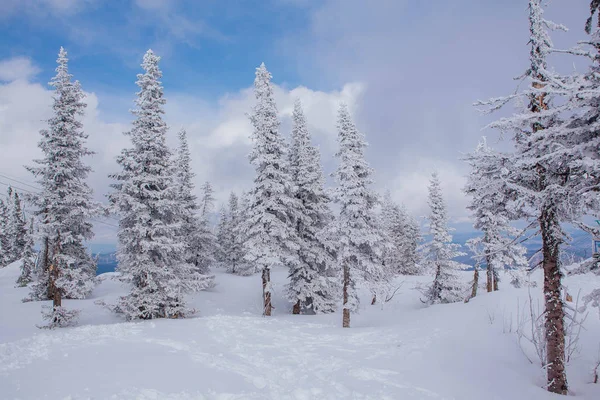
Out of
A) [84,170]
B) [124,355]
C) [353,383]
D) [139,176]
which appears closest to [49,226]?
[84,170]

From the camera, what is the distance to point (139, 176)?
1759cm

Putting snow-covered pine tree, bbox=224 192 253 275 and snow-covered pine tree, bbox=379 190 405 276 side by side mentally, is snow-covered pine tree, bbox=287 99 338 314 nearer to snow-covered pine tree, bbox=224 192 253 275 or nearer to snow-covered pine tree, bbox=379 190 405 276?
snow-covered pine tree, bbox=379 190 405 276

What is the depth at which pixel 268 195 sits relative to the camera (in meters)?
21.7

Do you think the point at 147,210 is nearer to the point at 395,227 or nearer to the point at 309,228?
the point at 309,228

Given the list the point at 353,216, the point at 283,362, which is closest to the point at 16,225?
the point at 353,216

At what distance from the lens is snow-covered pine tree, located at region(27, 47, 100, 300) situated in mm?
15609

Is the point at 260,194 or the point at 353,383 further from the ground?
the point at 260,194

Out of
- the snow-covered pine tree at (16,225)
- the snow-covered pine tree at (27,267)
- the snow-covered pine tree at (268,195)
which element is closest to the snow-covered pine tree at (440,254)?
the snow-covered pine tree at (268,195)

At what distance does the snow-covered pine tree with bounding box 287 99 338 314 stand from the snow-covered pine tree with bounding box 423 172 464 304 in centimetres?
1084

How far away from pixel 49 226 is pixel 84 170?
359cm

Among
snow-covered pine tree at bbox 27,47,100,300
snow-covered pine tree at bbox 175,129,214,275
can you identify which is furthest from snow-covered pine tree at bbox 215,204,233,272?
snow-covered pine tree at bbox 27,47,100,300

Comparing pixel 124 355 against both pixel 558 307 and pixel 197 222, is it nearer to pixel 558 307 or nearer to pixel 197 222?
pixel 558 307

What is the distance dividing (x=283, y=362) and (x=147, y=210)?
40.8 feet

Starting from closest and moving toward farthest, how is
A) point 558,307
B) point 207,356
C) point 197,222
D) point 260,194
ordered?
point 558,307 → point 207,356 → point 260,194 → point 197,222
